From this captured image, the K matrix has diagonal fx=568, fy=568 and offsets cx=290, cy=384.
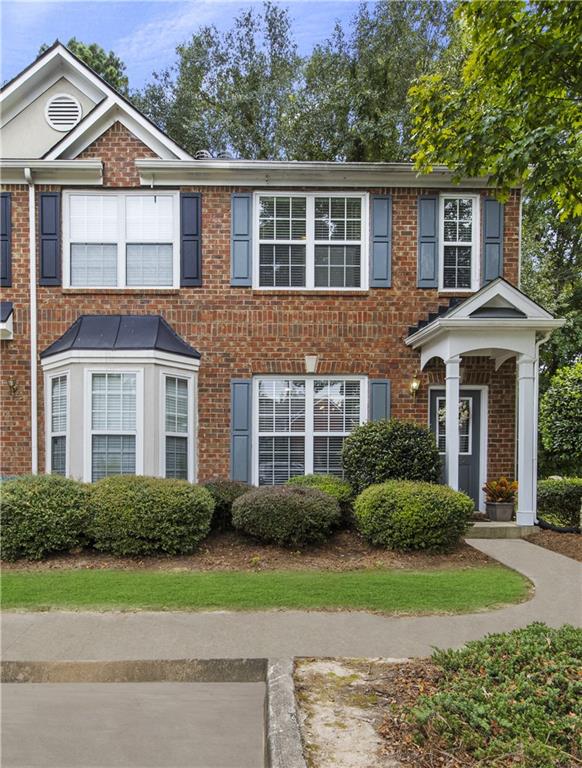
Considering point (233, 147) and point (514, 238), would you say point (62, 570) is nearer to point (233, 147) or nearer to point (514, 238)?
point (514, 238)

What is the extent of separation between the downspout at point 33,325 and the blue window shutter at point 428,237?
22.7ft

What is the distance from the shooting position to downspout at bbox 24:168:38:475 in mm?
9977

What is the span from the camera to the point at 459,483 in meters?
10.3

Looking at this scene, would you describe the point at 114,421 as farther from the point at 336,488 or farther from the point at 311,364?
the point at 336,488

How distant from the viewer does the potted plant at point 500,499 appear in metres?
9.59

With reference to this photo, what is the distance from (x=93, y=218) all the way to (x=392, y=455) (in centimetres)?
673

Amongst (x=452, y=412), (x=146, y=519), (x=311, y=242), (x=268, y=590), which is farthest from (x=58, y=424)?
Answer: (x=452, y=412)

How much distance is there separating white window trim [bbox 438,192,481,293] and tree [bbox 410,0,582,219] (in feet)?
15.6

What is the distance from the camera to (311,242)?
1031 cm

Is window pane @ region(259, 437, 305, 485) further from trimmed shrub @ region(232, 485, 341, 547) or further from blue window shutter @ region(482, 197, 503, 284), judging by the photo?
blue window shutter @ region(482, 197, 503, 284)

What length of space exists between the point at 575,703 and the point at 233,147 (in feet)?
69.4

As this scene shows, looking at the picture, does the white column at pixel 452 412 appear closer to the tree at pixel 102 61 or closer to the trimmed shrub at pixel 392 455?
the trimmed shrub at pixel 392 455

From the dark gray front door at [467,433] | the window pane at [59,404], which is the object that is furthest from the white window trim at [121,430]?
the dark gray front door at [467,433]

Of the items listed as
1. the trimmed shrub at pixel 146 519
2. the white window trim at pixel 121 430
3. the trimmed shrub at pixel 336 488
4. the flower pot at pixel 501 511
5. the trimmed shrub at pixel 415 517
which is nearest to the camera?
the trimmed shrub at pixel 146 519
